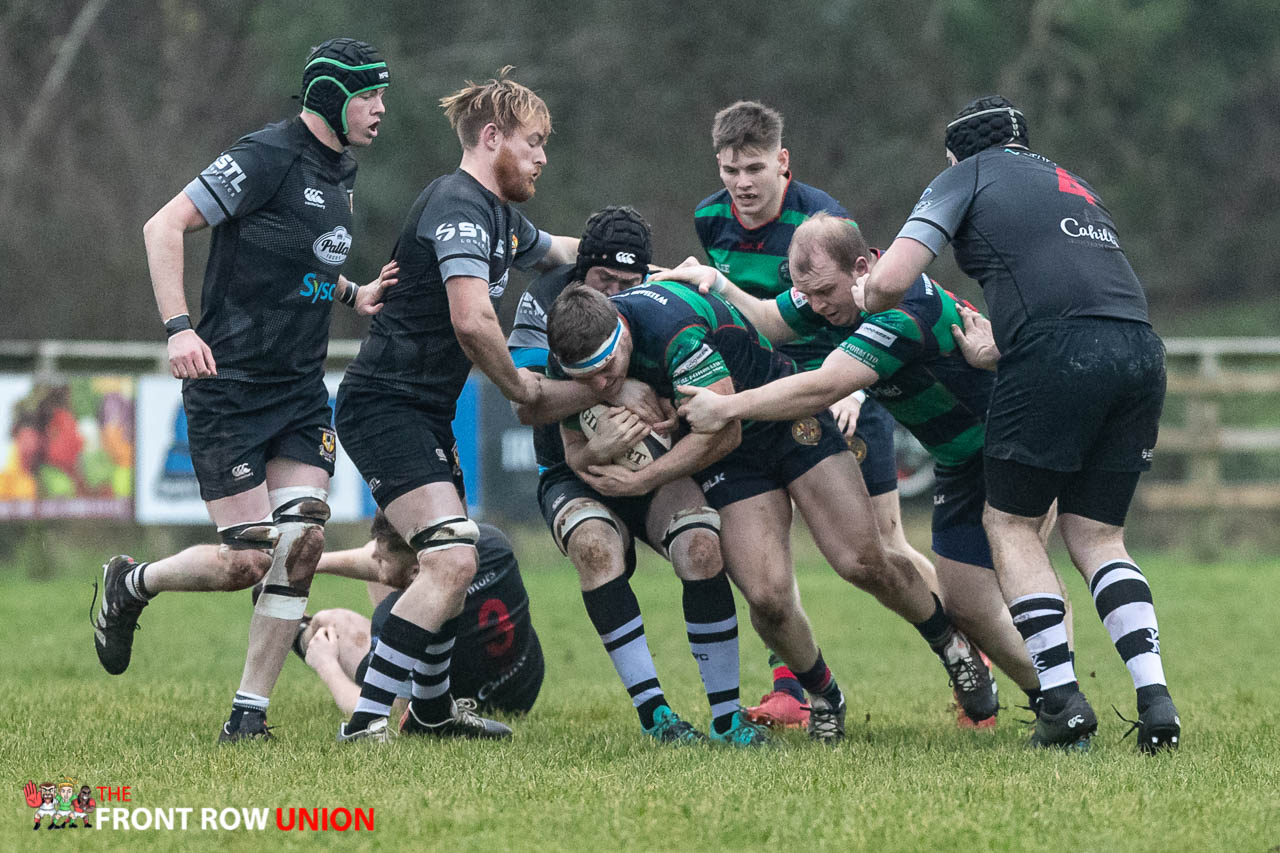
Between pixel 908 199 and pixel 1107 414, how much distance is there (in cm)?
1994

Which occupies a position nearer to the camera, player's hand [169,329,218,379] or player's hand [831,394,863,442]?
player's hand [169,329,218,379]

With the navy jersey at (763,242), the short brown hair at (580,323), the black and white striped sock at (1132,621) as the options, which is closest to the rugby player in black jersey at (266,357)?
the short brown hair at (580,323)

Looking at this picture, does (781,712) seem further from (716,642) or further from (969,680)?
(716,642)

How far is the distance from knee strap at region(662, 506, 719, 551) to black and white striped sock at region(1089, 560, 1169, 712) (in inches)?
52.9

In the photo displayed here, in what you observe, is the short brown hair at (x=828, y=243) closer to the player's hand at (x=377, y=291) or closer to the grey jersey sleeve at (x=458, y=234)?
the grey jersey sleeve at (x=458, y=234)

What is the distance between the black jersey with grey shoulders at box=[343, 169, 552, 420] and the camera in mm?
5680

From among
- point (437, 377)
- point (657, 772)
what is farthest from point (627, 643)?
point (437, 377)

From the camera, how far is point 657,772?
4.74 m

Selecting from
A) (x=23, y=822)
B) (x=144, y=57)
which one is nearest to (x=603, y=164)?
A: (x=144, y=57)

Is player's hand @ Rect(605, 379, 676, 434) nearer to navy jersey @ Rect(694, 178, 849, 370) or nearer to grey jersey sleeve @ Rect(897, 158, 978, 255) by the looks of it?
grey jersey sleeve @ Rect(897, 158, 978, 255)

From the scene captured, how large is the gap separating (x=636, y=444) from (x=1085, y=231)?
1.73 metres

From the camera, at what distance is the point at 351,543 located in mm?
13703

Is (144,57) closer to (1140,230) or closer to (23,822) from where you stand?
(1140,230)

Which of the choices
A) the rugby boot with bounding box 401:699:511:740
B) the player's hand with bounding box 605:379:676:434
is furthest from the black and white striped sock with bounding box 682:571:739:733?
the rugby boot with bounding box 401:699:511:740
